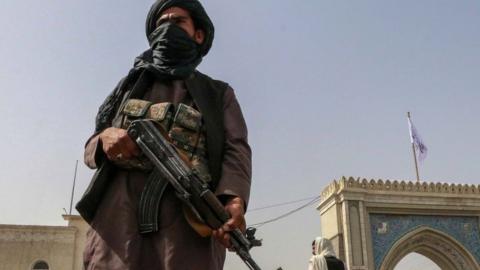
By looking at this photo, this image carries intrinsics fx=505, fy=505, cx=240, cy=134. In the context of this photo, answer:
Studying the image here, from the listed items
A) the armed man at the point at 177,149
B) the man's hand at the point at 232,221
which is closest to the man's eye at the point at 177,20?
the armed man at the point at 177,149

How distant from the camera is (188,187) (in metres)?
1.34

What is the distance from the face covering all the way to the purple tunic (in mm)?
286

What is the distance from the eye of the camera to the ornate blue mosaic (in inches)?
561

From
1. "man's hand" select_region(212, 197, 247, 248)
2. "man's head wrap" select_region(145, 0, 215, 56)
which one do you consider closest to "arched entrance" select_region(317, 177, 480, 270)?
"man's head wrap" select_region(145, 0, 215, 56)

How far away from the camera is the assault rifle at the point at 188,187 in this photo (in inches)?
52.6

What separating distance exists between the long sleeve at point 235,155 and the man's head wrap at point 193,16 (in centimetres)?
20

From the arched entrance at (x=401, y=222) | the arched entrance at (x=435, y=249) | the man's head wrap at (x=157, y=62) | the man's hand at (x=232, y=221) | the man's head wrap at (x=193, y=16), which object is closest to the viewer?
the man's hand at (x=232, y=221)

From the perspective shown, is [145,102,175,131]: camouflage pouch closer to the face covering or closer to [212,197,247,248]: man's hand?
the face covering

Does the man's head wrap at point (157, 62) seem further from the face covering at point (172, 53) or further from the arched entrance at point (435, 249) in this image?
the arched entrance at point (435, 249)

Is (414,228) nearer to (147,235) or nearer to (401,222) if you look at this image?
(401,222)

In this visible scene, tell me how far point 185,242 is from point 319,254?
277 cm

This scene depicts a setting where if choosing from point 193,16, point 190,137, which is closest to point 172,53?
point 193,16

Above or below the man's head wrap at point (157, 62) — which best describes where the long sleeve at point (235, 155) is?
below

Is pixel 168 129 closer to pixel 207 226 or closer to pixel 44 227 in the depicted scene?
pixel 207 226
